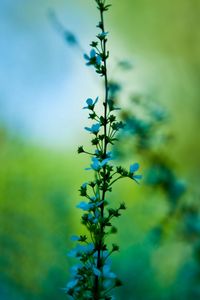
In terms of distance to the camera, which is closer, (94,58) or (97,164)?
(97,164)

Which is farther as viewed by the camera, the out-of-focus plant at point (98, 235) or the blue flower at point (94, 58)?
the blue flower at point (94, 58)

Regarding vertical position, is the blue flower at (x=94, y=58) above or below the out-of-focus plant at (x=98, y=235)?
above

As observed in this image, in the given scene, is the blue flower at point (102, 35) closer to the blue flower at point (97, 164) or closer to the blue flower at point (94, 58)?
the blue flower at point (94, 58)

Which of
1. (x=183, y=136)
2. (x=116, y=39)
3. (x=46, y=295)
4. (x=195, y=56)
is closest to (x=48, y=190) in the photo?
(x=46, y=295)

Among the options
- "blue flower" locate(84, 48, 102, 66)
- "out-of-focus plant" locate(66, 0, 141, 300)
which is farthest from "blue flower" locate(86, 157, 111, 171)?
"blue flower" locate(84, 48, 102, 66)

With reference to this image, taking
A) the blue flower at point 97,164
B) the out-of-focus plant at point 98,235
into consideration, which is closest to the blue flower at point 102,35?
the out-of-focus plant at point 98,235

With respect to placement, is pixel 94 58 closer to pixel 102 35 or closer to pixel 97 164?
pixel 102 35

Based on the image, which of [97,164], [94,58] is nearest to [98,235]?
[97,164]

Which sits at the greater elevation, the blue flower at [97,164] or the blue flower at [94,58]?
the blue flower at [94,58]

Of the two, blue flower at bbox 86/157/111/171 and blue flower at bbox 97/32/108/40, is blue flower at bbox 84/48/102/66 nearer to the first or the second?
blue flower at bbox 97/32/108/40

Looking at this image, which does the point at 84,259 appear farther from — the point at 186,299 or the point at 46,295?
the point at 46,295

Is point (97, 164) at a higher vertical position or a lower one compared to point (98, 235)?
higher

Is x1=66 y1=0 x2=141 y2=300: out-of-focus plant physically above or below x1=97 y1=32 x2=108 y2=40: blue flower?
below
